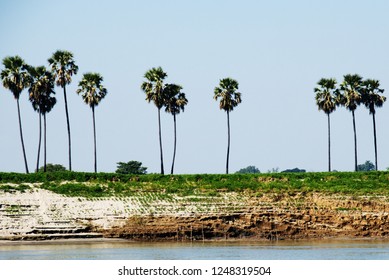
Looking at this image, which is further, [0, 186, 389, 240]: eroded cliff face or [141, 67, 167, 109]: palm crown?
[141, 67, 167, 109]: palm crown

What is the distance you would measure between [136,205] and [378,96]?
3450 centimetres

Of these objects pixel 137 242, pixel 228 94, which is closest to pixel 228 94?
pixel 228 94

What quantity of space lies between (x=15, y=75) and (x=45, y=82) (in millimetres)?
3091

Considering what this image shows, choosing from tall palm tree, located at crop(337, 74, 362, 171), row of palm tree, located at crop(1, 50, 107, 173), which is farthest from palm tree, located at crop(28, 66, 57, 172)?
tall palm tree, located at crop(337, 74, 362, 171)

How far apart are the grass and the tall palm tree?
14.6 m

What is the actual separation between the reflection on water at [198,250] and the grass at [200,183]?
11365 mm

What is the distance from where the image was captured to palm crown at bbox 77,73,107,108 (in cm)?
10294

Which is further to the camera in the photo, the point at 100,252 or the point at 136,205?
the point at 136,205

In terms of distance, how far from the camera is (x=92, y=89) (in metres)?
103

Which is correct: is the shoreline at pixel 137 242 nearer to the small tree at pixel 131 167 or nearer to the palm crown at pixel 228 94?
the palm crown at pixel 228 94

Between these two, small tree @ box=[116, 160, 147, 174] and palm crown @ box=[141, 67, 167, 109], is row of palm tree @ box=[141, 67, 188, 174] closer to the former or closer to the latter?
palm crown @ box=[141, 67, 167, 109]
